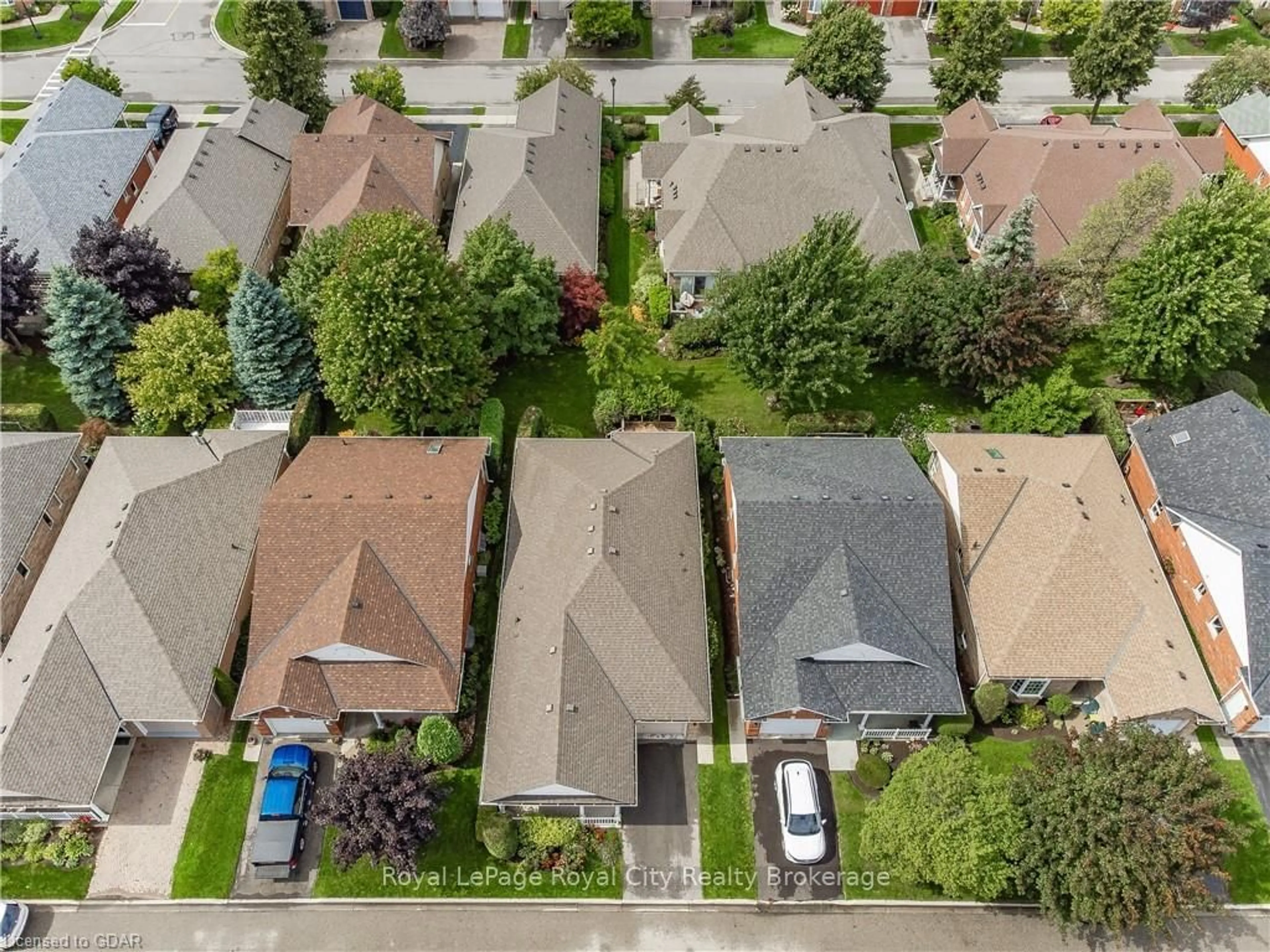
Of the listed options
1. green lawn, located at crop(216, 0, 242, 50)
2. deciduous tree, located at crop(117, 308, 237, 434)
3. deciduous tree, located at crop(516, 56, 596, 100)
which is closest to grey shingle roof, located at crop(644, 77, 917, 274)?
deciduous tree, located at crop(516, 56, 596, 100)

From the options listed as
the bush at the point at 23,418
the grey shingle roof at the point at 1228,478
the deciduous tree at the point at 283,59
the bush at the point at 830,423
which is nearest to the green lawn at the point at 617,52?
the deciduous tree at the point at 283,59

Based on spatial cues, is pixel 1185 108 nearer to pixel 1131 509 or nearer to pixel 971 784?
pixel 1131 509

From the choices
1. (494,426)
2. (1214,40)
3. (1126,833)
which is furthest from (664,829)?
(1214,40)

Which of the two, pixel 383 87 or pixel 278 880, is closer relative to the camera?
pixel 278 880

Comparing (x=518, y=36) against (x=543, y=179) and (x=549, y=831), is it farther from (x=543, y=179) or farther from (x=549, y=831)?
(x=549, y=831)

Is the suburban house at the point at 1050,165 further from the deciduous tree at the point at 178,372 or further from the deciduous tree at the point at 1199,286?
the deciduous tree at the point at 178,372

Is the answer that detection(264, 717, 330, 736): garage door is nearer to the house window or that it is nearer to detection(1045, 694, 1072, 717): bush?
the house window
